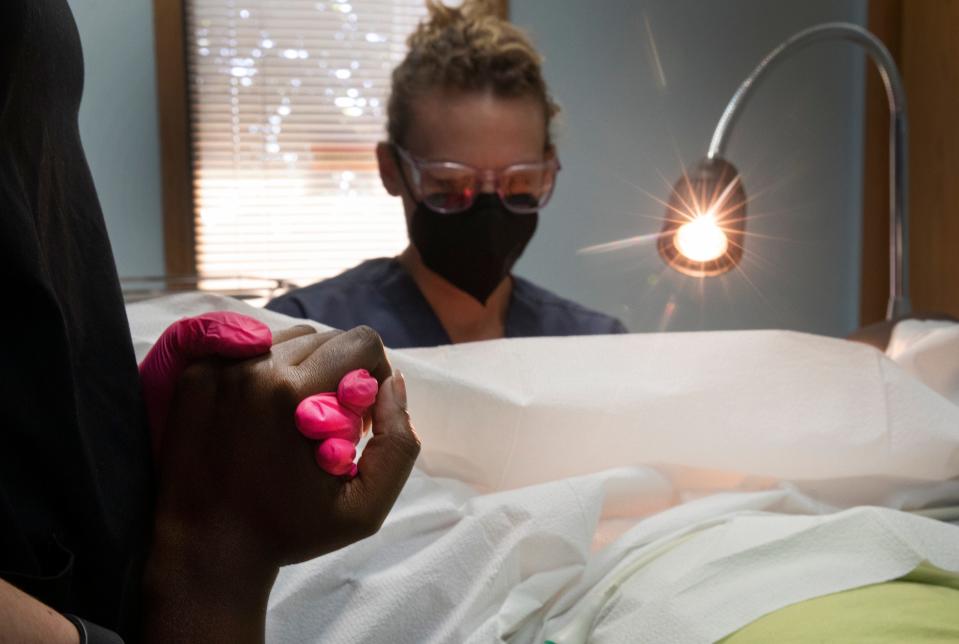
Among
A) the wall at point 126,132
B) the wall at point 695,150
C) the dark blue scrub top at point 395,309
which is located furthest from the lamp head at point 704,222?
the wall at point 126,132

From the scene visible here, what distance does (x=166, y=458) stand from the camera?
0.48 meters

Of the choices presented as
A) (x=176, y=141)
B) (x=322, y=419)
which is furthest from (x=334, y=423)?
(x=176, y=141)

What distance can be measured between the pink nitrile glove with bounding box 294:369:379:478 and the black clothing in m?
0.09

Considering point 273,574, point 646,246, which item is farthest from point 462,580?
point 646,246

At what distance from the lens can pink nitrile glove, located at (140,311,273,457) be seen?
1.58 ft

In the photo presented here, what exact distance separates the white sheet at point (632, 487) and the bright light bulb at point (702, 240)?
490 mm

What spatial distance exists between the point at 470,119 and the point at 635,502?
2.62 ft

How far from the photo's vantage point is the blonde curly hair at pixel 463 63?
54.5 inches

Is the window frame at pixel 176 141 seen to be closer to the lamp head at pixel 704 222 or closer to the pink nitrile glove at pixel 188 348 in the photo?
the lamp head at pixel 704 222

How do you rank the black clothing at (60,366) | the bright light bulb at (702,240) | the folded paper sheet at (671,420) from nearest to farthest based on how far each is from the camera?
the black clothing at (60,366)
the folded paper sheet at (671,420)
the bright light bulb at (702,240)

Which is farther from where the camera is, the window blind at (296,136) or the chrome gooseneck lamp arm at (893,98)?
the window blind at (296,136)

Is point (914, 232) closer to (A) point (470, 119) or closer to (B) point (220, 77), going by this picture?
(A) point (470, 119)

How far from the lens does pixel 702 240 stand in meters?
1.27

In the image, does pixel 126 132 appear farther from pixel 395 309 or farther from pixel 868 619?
pixel 868 619
